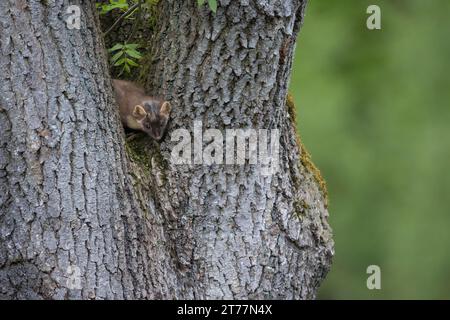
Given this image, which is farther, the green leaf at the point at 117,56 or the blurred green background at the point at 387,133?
the blurred green background at the point at 387,133

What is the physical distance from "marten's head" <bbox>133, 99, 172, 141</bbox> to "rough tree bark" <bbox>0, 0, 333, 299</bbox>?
8 centimetres

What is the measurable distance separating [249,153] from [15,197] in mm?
1429

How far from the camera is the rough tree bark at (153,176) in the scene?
5.37 metres

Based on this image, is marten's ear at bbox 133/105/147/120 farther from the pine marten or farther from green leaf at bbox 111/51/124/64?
green leaf at bbox 111/51/124/64

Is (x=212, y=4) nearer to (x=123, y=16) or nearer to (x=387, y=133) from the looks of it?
(x=123, y=16)

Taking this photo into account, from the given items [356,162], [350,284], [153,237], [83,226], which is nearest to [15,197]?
[83,226]

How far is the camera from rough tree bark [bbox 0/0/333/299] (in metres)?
5.37

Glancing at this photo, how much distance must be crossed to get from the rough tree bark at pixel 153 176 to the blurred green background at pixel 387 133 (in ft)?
27.3

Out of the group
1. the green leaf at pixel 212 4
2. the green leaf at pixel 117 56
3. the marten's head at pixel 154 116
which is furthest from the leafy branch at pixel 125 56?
the green leaf at pixel 212 4
